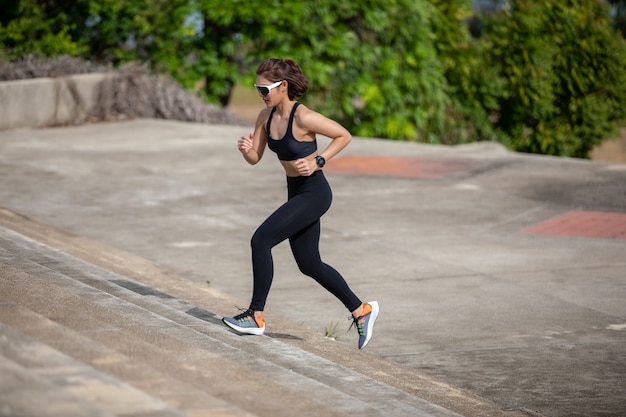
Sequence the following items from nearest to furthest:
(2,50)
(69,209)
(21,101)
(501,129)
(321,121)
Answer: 1. (321,121)
2. (69,209)
3. (21,101)
4. (2,50)
5. (501,129)

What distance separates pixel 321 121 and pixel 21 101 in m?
10.3

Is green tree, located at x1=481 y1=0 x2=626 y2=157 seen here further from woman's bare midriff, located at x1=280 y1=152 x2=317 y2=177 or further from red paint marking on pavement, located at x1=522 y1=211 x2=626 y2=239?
woman's bare midriff, located at x1=280 y1=152 x2=317 y2=177

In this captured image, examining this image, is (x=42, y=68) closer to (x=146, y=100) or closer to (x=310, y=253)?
(x=146, y=100)

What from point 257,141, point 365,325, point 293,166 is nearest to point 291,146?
point 293,166

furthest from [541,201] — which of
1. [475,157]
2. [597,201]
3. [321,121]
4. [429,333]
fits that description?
[321,121]

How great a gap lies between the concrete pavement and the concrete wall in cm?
52

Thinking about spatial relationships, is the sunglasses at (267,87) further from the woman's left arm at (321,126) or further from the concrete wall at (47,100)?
the concrete wall at (47,100)

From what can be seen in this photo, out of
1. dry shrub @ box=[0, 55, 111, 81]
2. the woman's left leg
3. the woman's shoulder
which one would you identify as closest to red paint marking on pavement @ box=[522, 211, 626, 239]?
the woman's left leg

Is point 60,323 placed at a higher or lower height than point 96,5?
lower

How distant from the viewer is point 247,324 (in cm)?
679

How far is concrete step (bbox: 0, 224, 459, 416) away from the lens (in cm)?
502

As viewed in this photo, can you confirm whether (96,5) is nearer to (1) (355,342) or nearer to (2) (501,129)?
(2) (501,129)

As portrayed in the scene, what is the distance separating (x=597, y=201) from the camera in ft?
39.5

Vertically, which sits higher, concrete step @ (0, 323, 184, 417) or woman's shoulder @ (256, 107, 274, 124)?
woman's shoulder @ (256, 107, 274, 124)
